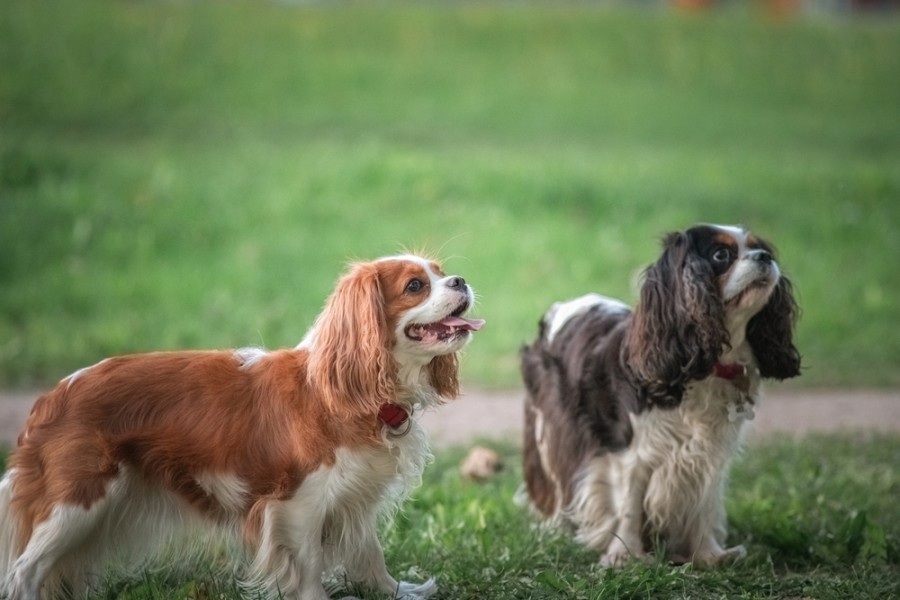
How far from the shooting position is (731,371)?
6184 mm

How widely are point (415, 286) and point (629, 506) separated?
177 cm

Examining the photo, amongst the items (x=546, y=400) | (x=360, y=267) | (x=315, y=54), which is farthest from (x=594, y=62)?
(x=360, y=267)

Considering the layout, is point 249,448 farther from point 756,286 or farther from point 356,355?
point 756,286

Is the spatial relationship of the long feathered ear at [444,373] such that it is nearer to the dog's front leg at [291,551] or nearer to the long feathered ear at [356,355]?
the long feathered ear at [356,355]

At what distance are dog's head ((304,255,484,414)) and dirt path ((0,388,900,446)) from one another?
4356 millimetres

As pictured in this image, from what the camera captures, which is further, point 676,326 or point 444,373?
point 676,326

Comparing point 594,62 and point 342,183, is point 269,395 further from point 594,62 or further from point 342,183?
point 594,62

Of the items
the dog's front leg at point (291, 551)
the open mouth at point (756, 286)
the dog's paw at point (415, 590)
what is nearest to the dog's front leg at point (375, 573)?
the dog's paw at point (415, 590)

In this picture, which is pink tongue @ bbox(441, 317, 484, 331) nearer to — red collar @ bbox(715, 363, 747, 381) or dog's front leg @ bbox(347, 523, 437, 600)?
dog's front leg @ bbox(347, 523, 437, 600)

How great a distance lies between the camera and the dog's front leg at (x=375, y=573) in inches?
213

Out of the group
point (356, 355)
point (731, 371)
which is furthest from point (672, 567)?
point (356, 355)

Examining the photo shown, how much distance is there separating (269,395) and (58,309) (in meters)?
8.22

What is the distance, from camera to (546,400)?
673 centimetres

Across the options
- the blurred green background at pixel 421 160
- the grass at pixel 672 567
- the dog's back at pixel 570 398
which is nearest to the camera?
the grass at pixel 672 567
